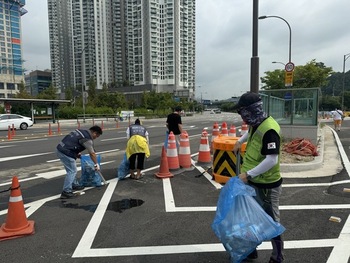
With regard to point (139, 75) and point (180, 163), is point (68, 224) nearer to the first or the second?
point (180, 163)

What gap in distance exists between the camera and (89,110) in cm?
4766

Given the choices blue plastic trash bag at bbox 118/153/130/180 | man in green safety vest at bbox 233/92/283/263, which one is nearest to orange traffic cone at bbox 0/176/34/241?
blue plastic trash bag at bbox 118/153/130/180

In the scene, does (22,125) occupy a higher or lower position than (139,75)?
lower

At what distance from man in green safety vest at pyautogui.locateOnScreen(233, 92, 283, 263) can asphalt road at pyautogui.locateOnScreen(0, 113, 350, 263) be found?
2.54ft

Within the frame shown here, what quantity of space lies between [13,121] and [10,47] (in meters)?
98.7

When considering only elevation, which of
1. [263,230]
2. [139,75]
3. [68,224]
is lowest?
[68,224]

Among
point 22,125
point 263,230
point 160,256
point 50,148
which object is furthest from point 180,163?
point 22,125

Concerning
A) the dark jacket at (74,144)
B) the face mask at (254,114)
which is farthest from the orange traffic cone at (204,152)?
the face mask at (254,114)

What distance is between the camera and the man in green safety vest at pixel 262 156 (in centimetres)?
263

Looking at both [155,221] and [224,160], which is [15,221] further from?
[224,160]

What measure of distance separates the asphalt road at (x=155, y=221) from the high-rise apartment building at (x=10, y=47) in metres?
105

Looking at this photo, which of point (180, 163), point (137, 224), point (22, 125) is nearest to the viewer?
point (137, 224)

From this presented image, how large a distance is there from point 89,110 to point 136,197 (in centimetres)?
4469

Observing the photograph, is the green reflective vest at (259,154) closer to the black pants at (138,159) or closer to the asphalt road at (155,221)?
the asphalt road at (155,221)
